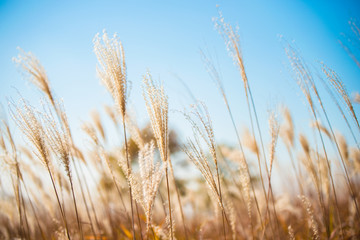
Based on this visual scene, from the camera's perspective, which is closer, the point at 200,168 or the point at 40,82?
the point at 200,168

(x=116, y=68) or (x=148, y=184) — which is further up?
(x=116, y=68)

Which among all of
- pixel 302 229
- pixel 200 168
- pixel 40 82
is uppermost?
pixel 40 82

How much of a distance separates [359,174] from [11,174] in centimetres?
571

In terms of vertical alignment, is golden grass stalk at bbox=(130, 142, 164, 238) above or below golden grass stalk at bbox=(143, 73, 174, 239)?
below

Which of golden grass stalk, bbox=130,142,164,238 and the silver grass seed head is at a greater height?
the silver grass seed head

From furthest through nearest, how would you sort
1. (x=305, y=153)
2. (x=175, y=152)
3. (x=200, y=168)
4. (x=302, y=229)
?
1. (x=175, y=152)
2. (x=302, y=229)
3. (x=305, y=153)
4. (x=200, y=168)

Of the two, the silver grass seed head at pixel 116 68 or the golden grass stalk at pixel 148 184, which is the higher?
the silver grass seed head at pixel 116 68

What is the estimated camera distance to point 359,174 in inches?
157

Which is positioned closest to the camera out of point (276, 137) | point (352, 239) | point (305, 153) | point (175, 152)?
point (276, 137)

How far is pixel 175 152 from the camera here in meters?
16.2

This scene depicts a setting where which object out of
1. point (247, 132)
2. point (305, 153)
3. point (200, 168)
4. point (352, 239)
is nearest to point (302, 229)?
point (352, 239)

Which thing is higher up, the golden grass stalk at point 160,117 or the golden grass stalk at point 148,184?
the golden grass stalk at point 160,117

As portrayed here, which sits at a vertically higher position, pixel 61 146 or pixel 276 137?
pixel 61 146

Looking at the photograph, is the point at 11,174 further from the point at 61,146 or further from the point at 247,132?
the point at 247,132
